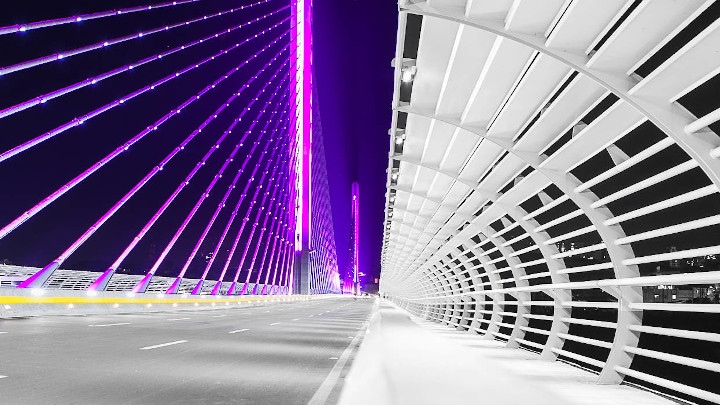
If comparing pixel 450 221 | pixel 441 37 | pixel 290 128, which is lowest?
pixel 441 37

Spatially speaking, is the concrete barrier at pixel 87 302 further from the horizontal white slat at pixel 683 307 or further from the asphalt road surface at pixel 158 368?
the horizontal white slat at pixel 683 307

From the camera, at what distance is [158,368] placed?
803 cm

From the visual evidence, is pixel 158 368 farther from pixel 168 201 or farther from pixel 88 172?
pixel 168 201

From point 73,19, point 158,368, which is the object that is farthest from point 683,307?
point 73,19

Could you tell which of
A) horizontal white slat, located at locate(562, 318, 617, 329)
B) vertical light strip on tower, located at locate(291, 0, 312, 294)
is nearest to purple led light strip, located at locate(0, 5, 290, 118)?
horizontal white slat, located at locate(562, 318, 617, 329)

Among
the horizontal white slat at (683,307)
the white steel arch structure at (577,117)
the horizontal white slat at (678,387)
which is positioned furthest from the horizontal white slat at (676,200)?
the horizontal white slat at (678,387)

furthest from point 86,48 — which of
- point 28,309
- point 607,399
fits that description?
point 607,399

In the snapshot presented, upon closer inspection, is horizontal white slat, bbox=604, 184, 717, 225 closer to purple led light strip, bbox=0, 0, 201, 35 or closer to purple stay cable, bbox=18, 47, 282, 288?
purple led light strip, bbox=0, 0, 201, 35

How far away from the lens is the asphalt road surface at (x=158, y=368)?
6.05 metres

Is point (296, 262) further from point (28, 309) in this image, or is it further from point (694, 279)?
point (694, 279)

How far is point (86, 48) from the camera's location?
16953 millimetres

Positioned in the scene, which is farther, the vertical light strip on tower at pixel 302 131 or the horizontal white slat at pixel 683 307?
the vertical light strip on tower at pixel 302 131

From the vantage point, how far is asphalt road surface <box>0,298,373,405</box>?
6051 mm

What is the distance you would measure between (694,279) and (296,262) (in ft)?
194
